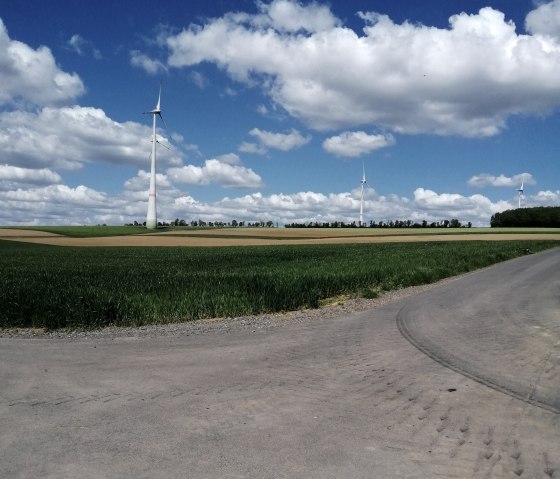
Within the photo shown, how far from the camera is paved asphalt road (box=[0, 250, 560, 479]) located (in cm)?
507

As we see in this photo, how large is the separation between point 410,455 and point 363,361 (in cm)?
379

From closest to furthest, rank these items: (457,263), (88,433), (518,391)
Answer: (88,433) → (518,391) → (457,263)

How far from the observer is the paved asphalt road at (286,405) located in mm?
5066

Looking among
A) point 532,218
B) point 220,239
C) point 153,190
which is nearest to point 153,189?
point 153,190

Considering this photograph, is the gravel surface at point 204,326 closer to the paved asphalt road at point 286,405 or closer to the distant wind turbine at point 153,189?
the paved asphalt road at point 286,405

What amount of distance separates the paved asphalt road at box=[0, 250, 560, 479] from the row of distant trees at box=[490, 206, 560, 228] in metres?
160

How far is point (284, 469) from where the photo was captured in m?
4.94

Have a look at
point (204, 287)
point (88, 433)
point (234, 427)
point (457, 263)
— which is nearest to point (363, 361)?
point (234, 427)

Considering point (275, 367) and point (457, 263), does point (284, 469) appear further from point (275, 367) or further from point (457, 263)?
point (457, 263)

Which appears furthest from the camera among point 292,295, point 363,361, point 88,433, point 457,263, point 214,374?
point 457,263

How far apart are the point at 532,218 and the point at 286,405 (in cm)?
17275

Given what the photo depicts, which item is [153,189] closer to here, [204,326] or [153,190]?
[153,190]

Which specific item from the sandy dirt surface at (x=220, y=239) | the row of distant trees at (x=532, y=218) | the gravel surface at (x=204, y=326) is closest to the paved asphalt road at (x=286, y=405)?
the gravel surface at (x=204, y=326)

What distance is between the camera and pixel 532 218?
160 meters
